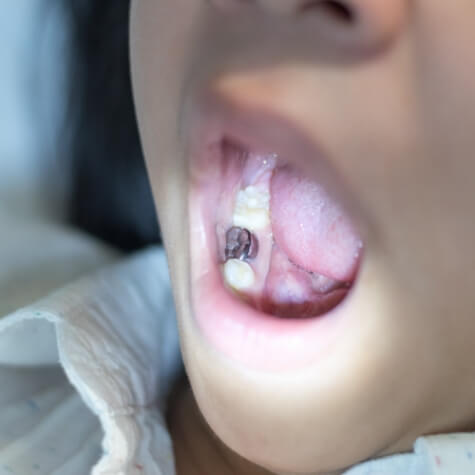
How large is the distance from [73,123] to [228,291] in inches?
23.5

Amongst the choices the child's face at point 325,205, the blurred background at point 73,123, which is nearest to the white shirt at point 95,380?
the child's face at point 325,205

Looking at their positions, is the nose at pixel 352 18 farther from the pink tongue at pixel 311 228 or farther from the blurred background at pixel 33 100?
the blurred background at pixel 33 100

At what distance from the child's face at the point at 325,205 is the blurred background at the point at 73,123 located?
0.41 meters

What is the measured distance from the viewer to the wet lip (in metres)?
0.39

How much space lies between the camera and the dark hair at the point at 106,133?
0.91m

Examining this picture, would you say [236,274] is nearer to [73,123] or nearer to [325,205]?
[325,205]

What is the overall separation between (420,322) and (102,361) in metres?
0.30

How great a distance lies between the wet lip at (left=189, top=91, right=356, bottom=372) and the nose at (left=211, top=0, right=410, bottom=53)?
5 cm

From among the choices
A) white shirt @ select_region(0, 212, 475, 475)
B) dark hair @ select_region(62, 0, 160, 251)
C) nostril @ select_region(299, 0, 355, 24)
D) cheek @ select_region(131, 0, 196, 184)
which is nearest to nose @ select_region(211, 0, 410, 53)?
nostril @ select_region(299, 0, 355, 24)

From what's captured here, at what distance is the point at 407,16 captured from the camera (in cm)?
33

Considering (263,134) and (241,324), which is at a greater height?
(263,134)

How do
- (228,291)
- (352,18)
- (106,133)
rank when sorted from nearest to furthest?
(352,18) → (228,291) → (106,133)

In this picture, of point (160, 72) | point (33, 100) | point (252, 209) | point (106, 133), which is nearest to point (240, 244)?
point (252, 209)

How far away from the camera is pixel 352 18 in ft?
1.10
